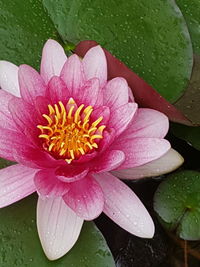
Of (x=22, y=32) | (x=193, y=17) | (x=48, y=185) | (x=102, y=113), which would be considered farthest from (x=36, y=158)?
(x=193, y=17)

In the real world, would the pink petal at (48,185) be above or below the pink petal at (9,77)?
below

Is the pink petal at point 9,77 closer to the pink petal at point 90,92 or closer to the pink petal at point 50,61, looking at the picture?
the pink petal at point 50,61

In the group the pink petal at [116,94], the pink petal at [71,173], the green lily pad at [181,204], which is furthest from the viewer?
the green lily pad at [181,204]

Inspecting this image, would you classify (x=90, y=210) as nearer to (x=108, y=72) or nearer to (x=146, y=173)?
(x=146, y=173)

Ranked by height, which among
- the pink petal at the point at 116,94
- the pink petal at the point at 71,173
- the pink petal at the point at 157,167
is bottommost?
the pink petal at the point at 157,167

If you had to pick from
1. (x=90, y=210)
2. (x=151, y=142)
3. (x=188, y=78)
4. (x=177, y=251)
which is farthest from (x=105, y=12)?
(x=177, y=251)

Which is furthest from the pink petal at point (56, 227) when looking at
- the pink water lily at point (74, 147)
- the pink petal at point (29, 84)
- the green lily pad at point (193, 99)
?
the green lily pad at point (193, 99)
